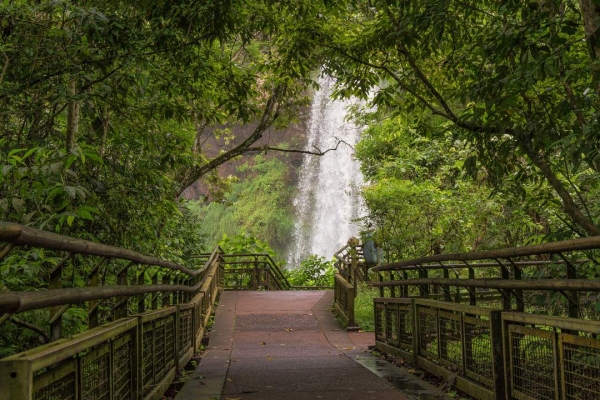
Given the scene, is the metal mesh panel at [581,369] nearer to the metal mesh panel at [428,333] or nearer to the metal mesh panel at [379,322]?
the metal mesh panel at [428,333]

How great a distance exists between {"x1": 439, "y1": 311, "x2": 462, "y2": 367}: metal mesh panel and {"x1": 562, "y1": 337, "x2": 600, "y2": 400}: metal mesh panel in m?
2.01

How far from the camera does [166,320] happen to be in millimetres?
6273

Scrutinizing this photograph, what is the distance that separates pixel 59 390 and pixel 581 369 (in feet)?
9.59

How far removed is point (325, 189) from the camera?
→ 143ft

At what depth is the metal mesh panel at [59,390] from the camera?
2711 millimetres

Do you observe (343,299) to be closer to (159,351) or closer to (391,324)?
(391,324)

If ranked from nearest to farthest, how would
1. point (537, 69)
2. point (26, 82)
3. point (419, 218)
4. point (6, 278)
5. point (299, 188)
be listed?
point (6, 278) < point (537, 69) < point (26, 82) < point (419, 218) < point (299, 188)

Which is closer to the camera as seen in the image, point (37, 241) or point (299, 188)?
point (37, 241)

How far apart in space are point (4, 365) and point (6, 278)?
2058 mm

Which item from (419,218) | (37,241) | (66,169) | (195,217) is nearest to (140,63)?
(66,169)

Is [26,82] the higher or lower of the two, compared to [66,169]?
higher

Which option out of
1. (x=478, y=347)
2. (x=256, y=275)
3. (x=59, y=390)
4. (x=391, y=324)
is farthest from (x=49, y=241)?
(x=256, y=275)

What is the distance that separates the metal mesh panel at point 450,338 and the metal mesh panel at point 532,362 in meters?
1.22

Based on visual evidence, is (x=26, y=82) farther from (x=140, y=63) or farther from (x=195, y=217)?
(x=195, y=217)
